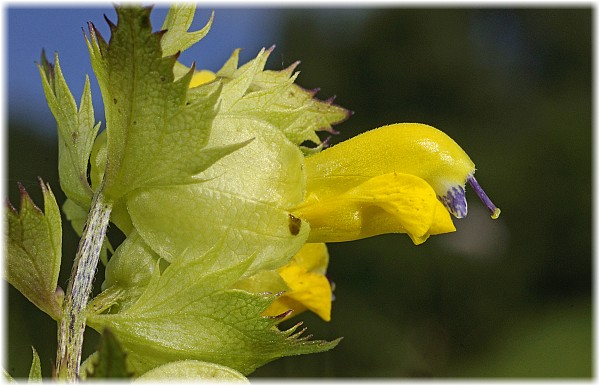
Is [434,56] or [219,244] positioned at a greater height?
[219,244]

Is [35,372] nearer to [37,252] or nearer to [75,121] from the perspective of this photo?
[37,252]

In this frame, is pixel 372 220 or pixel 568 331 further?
pixel 568 331

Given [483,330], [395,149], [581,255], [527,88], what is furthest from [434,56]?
[395,149]

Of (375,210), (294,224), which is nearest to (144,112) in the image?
(294,224)

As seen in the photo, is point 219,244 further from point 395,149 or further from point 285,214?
point 395,149

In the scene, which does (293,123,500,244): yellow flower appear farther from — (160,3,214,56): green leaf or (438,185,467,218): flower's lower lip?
(160,3,214,56): green leaf

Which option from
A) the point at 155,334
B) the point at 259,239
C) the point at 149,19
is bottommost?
the point at 155,334

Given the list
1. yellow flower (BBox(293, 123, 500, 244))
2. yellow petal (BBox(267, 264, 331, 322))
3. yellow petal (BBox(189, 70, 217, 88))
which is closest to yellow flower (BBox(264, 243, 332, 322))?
yellow petal (BBox(267, 264, 331, 322))
